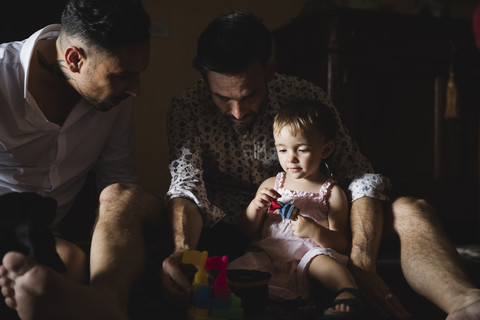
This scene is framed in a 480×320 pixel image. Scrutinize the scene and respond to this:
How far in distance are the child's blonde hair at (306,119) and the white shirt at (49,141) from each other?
0.51 metres

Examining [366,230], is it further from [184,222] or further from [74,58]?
[74,58]

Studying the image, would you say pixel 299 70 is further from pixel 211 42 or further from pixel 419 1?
pixel 211 42

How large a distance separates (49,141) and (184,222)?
1.50 feet

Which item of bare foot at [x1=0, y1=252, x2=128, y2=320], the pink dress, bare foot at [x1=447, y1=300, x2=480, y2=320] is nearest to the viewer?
bare foot at [x1=0, y1=252, x2=128, y2=320]

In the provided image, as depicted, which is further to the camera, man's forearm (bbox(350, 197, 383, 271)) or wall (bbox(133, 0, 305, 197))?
wall (bbox(133, 0, 305, 197))

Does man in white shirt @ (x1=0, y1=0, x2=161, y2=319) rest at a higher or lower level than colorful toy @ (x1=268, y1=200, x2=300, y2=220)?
higher

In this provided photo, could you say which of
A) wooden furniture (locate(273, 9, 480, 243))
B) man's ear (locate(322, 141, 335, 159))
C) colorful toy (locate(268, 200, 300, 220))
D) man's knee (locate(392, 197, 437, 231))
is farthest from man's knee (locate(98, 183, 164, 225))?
wooden furniture (locate(273, 9, 480, 243))

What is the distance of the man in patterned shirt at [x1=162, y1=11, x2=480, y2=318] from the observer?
1.19 meters

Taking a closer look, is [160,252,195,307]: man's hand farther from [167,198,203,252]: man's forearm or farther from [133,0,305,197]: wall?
[133,0,305,197]: wall

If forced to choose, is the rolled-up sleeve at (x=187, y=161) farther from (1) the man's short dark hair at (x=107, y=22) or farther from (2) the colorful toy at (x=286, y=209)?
(1) the man's short dark hair at (x=107, y=22)

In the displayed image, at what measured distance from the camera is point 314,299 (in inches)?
50.2

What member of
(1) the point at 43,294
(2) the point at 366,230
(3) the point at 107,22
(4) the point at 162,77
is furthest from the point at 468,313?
(4) the point at 162,77

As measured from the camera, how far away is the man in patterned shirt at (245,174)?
119 cm

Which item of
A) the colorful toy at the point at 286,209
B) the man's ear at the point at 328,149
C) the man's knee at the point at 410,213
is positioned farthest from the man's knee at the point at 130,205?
the man's knee at the point at 410,213
